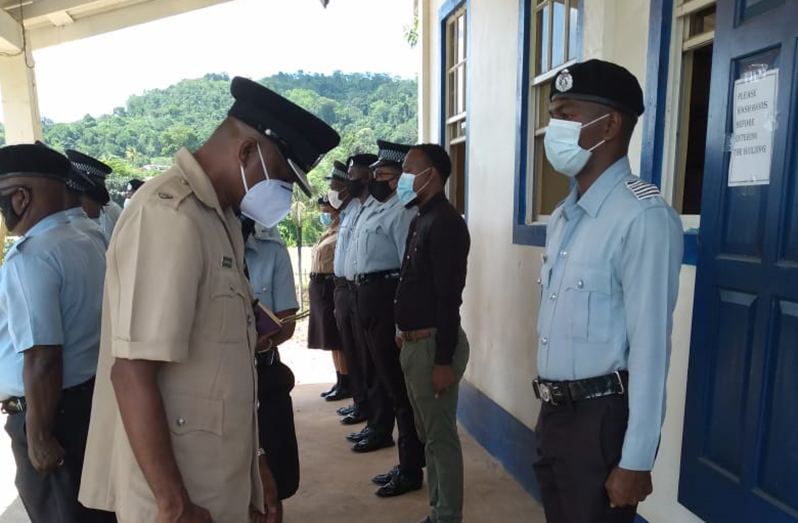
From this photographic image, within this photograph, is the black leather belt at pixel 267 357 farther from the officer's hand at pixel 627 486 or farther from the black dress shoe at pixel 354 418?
the black dress shoe at pixel 354 418

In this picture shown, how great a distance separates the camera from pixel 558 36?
3.07 meters

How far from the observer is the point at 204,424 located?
116cm

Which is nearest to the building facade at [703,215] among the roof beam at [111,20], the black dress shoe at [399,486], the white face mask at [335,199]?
the black dress shoe at [399,486]

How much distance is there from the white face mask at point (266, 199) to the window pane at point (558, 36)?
2290mm

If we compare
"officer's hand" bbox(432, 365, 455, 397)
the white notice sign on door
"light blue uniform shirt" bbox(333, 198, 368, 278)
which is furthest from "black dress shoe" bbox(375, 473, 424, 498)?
the white notice sign on door

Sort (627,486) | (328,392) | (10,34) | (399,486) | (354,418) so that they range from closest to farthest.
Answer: (627,486) < (399,486) < (354,418) < (328,392) < (10,34)

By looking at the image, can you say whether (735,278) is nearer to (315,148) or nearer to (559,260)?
(559,260)

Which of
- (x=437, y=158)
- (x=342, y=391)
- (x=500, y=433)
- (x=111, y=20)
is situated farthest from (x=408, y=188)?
(x=111, y=20)

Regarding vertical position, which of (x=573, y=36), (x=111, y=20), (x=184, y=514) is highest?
(x=111, y=20)

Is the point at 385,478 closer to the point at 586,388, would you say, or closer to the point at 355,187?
the point at 586,388

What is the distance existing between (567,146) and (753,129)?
0.63 metres

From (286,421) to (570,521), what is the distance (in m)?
1.39

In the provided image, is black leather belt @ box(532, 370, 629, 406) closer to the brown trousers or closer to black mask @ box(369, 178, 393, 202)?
the brown trousers

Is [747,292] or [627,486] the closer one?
[627,486]
